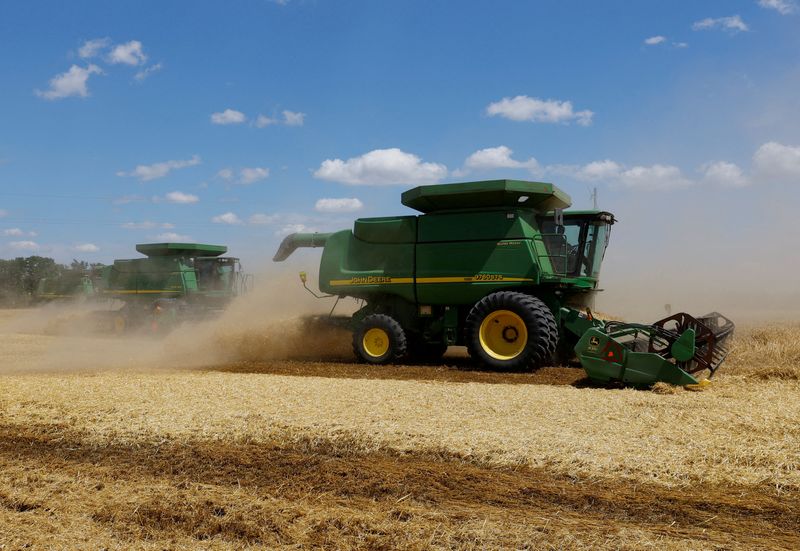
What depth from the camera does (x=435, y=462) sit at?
577 cm

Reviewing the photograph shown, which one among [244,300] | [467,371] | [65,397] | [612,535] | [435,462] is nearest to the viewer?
[612,535]

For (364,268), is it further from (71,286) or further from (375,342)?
(71,286)

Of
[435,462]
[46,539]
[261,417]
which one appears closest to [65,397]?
[261,417]

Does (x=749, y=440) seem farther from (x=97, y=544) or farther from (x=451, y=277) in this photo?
(x=451, y=277)

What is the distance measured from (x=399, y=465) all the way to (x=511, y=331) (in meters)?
6.12

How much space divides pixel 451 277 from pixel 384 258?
5.09 feet

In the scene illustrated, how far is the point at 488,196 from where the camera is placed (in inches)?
470

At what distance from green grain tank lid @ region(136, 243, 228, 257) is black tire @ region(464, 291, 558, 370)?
45.0 feet

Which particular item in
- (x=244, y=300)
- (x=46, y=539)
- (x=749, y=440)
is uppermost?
(x=244, y=300)

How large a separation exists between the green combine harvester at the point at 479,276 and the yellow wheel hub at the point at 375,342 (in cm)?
2

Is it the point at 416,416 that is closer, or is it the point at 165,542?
the point at 165,542

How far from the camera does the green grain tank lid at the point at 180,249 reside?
2231 centimetres

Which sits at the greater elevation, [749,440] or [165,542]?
[749,440]

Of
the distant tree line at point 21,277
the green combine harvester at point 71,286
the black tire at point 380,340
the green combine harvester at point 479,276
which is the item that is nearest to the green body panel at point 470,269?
the green combine harvester at point 479,276
